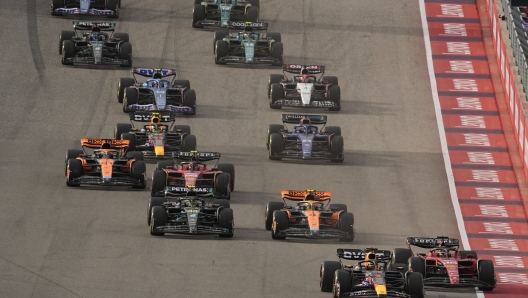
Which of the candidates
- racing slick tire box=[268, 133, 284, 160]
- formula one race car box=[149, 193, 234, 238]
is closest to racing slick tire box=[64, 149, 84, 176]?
formula one race car box=[149, 193, 234, 238]

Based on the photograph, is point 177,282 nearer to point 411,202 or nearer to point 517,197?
point 411,202

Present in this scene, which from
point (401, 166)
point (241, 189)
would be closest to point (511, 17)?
point (401, 166)

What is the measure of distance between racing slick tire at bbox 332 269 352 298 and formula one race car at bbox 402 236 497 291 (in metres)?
1.93

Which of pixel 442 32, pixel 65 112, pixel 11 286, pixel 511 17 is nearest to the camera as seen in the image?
pixel 11 286

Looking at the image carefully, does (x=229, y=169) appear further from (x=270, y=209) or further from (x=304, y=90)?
(x=304, y=90)

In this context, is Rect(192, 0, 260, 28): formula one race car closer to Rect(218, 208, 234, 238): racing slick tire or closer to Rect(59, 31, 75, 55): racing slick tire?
Rect(59, 31, 75, 55): racing slick tire

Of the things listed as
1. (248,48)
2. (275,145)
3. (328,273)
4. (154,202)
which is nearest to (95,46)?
(248,48)

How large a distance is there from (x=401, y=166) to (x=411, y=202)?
3068mm

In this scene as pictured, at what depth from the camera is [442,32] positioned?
59094 mm

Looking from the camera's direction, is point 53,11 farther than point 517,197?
Yes

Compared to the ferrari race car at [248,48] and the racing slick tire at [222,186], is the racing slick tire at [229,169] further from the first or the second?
the ferrari race car at [248,48]

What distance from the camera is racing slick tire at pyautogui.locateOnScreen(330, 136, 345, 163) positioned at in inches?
1825

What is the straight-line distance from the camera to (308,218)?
131ft

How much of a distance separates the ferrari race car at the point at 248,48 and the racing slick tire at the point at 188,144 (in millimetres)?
9554
